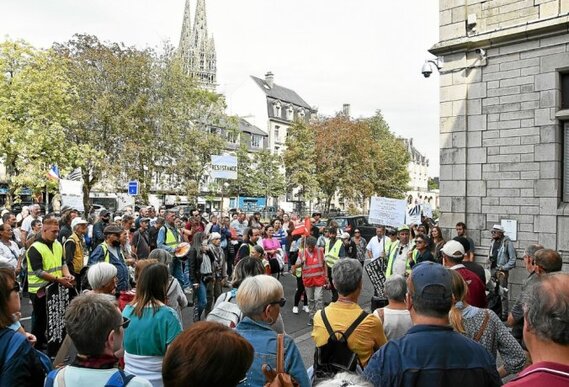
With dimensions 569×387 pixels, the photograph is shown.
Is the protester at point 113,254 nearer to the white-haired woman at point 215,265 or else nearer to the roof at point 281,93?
the white-haired woman at point 215,265

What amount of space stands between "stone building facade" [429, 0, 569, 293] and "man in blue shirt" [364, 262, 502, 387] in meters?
8.48

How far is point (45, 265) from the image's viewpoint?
6.70m

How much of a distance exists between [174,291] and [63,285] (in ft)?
7.02

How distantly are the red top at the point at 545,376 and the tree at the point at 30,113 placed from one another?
24.9m

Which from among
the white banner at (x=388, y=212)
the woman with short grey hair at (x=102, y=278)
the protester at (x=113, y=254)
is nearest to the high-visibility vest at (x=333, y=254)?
the white banner at (x=388, y=212)

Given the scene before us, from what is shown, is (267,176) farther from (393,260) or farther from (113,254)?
(113,254)

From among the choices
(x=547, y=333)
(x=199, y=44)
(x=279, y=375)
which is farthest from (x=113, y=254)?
(x=199, y=44)

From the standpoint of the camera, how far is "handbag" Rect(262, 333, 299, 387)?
2.57 m

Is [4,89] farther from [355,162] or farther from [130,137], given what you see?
[355,162]

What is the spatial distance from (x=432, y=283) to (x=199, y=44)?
10679cm

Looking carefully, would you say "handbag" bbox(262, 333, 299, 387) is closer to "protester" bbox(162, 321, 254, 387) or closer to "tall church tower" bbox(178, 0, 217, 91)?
"protester" bbox(162, 321, 254, 387)

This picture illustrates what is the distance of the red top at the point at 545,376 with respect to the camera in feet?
5.94

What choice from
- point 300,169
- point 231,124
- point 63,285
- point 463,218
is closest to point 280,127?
point 300,169

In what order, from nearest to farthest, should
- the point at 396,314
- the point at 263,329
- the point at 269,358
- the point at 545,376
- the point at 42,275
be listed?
the point at 545,376, the point at 269,358, the point at 263,329, the point at 396,314, the point at 42,275
